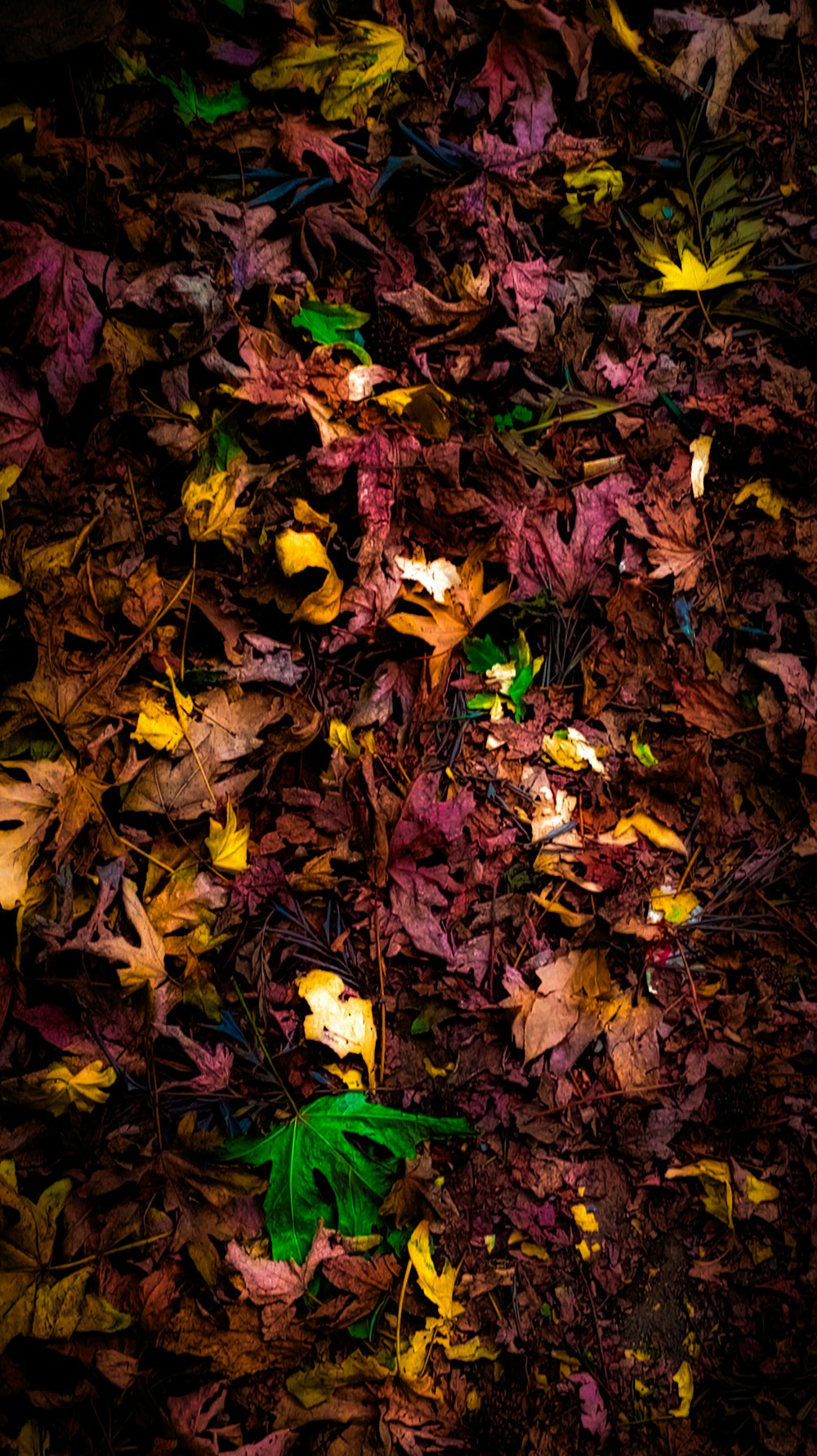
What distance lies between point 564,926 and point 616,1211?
0.65 m

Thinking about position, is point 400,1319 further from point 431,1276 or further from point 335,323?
point 335,323

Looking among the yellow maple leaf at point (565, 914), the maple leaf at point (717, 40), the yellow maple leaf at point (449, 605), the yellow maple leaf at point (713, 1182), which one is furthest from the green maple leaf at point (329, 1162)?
the maple leaf at point (717, 40)

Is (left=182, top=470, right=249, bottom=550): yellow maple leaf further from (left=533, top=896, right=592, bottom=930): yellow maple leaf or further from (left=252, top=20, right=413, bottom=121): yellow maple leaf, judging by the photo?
(left=533, top=896, right=592, bottom=930): yellow maple leaf

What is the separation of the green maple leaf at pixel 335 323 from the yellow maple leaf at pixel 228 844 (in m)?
1.02

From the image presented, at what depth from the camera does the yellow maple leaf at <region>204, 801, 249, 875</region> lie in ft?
5.29

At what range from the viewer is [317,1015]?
5.47 feet

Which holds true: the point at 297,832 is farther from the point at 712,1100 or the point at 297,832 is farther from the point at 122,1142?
the point at 712,1100

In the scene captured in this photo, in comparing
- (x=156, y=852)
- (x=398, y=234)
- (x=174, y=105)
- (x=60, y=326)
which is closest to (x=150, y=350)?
(x=60, y=326)

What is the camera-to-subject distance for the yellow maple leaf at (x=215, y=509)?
1593mm

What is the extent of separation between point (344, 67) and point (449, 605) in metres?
1.15

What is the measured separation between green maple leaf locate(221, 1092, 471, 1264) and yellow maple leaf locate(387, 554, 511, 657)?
100cm

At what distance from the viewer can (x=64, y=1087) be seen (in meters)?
1.52

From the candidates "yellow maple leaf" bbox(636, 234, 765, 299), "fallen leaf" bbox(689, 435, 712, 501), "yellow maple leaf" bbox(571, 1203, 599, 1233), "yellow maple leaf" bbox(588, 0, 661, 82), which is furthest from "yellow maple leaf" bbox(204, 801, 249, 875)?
"yellow maple leaf" bbox(588, 0, 661, 82)

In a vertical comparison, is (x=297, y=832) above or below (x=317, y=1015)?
above
